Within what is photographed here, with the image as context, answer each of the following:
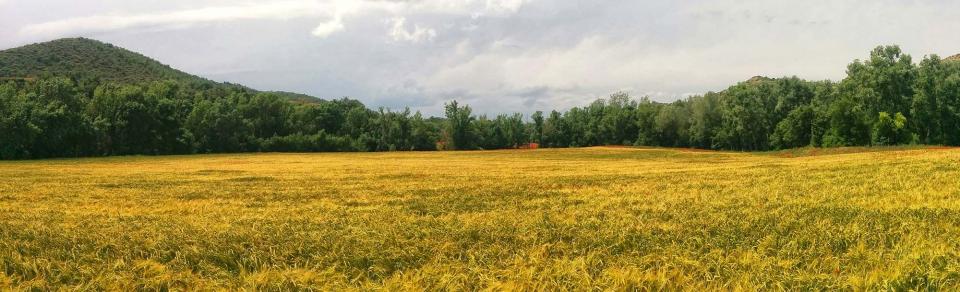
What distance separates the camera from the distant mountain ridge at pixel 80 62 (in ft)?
470

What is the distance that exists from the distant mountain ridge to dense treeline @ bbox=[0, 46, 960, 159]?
35.7m

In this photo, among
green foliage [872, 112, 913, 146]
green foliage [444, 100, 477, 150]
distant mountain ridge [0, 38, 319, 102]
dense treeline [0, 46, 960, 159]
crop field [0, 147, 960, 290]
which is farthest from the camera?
distant mountain ridge [0, 38, 319, 102]

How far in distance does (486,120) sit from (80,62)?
107614mm

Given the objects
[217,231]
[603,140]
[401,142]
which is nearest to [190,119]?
[401,142]

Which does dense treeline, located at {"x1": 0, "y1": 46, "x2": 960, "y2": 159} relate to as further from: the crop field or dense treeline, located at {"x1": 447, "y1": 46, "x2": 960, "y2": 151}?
the crop field

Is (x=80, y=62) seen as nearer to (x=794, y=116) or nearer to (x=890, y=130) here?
(x=794, y=116)

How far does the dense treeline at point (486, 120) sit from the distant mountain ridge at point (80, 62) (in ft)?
117

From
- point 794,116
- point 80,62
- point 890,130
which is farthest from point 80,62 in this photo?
point 890,130

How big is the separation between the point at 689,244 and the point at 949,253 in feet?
8.82

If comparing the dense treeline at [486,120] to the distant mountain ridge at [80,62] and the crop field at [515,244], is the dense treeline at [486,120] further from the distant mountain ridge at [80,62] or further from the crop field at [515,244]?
the crop field at [515,244]

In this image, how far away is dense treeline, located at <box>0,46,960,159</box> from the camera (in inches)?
2872

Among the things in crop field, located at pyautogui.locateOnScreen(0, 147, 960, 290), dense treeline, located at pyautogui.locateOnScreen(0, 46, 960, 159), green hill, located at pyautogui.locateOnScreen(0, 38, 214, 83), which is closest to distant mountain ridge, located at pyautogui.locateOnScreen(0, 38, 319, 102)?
green hill, located at pyautogui.locateOnScreen(0, 38, 214, 83)

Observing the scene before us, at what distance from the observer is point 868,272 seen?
20.0 feet

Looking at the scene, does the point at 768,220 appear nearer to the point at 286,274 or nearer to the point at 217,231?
the point at 286,274
